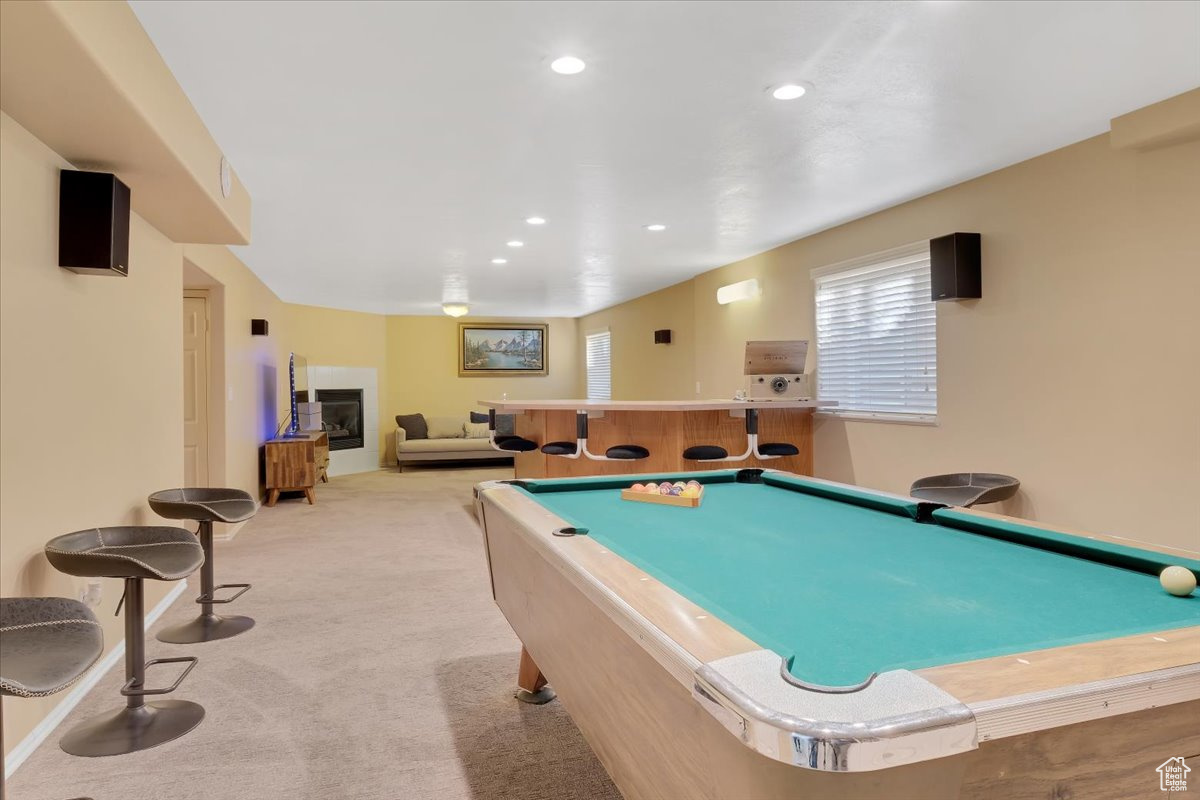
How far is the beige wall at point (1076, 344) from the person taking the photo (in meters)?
3.04

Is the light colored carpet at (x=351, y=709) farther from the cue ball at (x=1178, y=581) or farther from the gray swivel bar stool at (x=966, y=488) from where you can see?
the gray swivel bar stool at (x=966, y=488)

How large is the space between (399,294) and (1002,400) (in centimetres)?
690

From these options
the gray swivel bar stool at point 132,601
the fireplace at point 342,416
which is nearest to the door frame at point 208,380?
the gray swivel bar stool at point 132,601

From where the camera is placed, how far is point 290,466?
7.10 m

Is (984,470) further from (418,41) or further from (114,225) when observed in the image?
(114,225)

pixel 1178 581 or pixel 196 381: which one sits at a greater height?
pixel 196 381

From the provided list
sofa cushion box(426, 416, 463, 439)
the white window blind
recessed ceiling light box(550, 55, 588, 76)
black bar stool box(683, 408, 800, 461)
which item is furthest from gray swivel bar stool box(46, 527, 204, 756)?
sofa cushion box(426, 416, 463, 439)

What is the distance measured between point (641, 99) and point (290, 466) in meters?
5.77

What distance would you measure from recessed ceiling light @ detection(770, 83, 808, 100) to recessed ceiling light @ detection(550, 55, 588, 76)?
33.0 inches

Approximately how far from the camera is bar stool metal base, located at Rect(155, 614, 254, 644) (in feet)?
11.0

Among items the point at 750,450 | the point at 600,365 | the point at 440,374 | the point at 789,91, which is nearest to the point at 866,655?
Result: the point at 789,91

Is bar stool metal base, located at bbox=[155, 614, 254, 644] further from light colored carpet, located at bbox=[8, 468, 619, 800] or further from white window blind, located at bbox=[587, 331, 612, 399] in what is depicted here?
white window blind, located at bbox=[587, 331, 612, 399]

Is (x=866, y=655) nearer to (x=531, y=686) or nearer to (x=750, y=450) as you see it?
(x=531, y=686)

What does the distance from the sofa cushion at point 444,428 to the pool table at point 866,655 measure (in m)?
9.02
